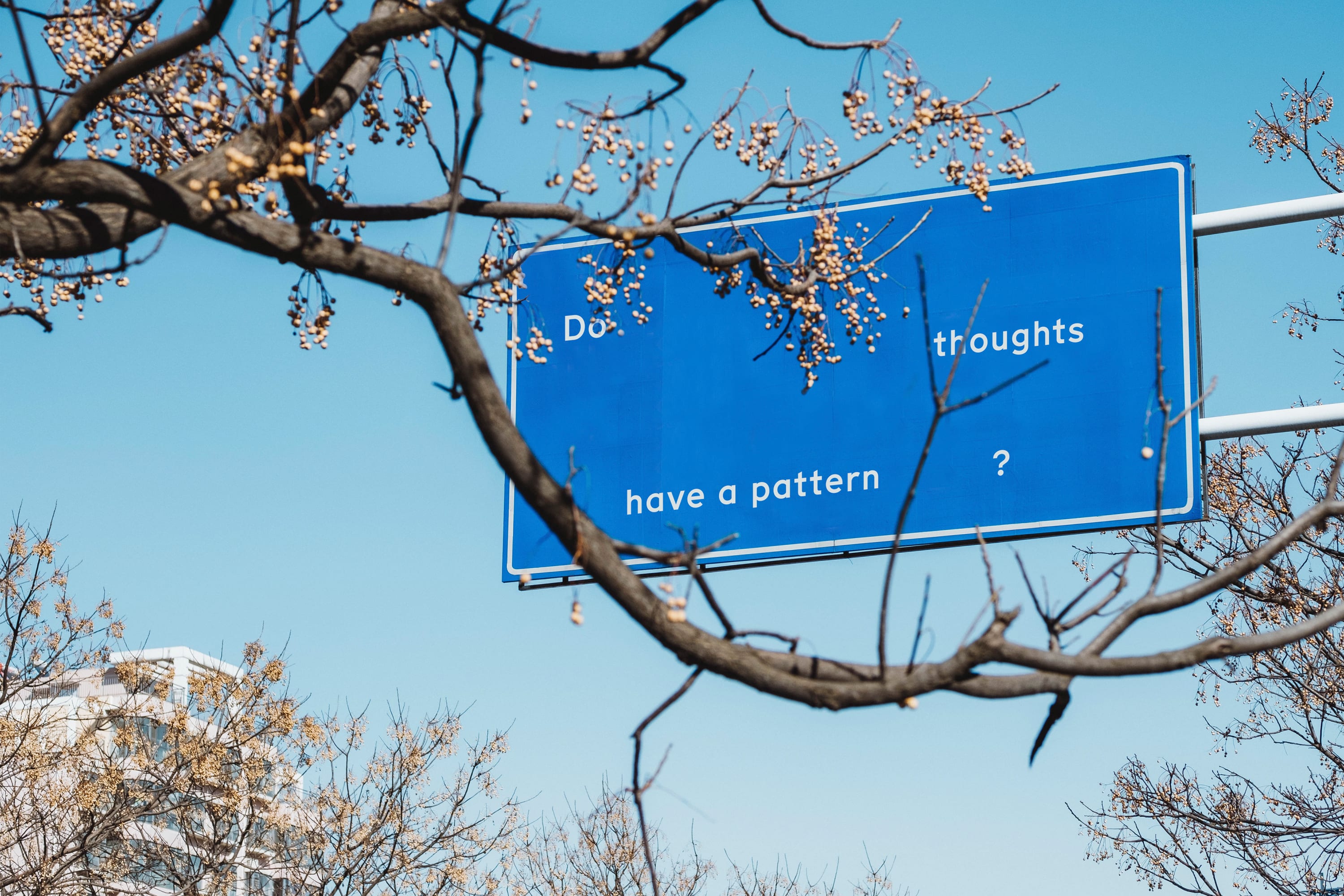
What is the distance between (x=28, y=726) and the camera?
14273mm

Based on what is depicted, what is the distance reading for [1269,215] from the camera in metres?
6.31

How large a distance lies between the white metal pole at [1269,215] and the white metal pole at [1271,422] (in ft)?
2.41

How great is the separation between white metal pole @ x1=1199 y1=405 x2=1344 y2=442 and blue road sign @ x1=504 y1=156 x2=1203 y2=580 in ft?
1.09

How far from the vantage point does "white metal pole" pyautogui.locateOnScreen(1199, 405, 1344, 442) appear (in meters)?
5.98

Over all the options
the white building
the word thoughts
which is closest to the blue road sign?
the word thoughts

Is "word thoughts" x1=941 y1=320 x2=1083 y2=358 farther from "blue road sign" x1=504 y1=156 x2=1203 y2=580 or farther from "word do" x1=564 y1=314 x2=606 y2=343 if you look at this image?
"word do" x1=564 y1=314 x2=606 y2=343

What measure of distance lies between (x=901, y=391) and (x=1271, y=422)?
1.44 m

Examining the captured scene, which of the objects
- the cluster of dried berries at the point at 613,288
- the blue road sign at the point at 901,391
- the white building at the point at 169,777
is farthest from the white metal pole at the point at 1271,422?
the white building at the point at 169,777

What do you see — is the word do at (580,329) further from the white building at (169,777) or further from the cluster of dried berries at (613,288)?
the white building at (169,777)

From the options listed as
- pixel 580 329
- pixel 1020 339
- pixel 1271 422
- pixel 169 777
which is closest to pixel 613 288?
pixel 580 329

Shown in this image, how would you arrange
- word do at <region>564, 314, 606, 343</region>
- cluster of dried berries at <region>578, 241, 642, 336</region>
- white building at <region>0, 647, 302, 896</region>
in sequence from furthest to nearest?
white building at <region>0, 647, 302, 896</region>, word do at <region>564, 314, 606, 343</region>, cluster of dried berries at <region>578, 241, 642, 336</region>

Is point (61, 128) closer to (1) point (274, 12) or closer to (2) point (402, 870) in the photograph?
(1) point (274, 12)

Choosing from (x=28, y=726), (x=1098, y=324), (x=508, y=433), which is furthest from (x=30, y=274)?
(x=28, y=726)

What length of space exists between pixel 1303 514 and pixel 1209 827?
10822 mm
